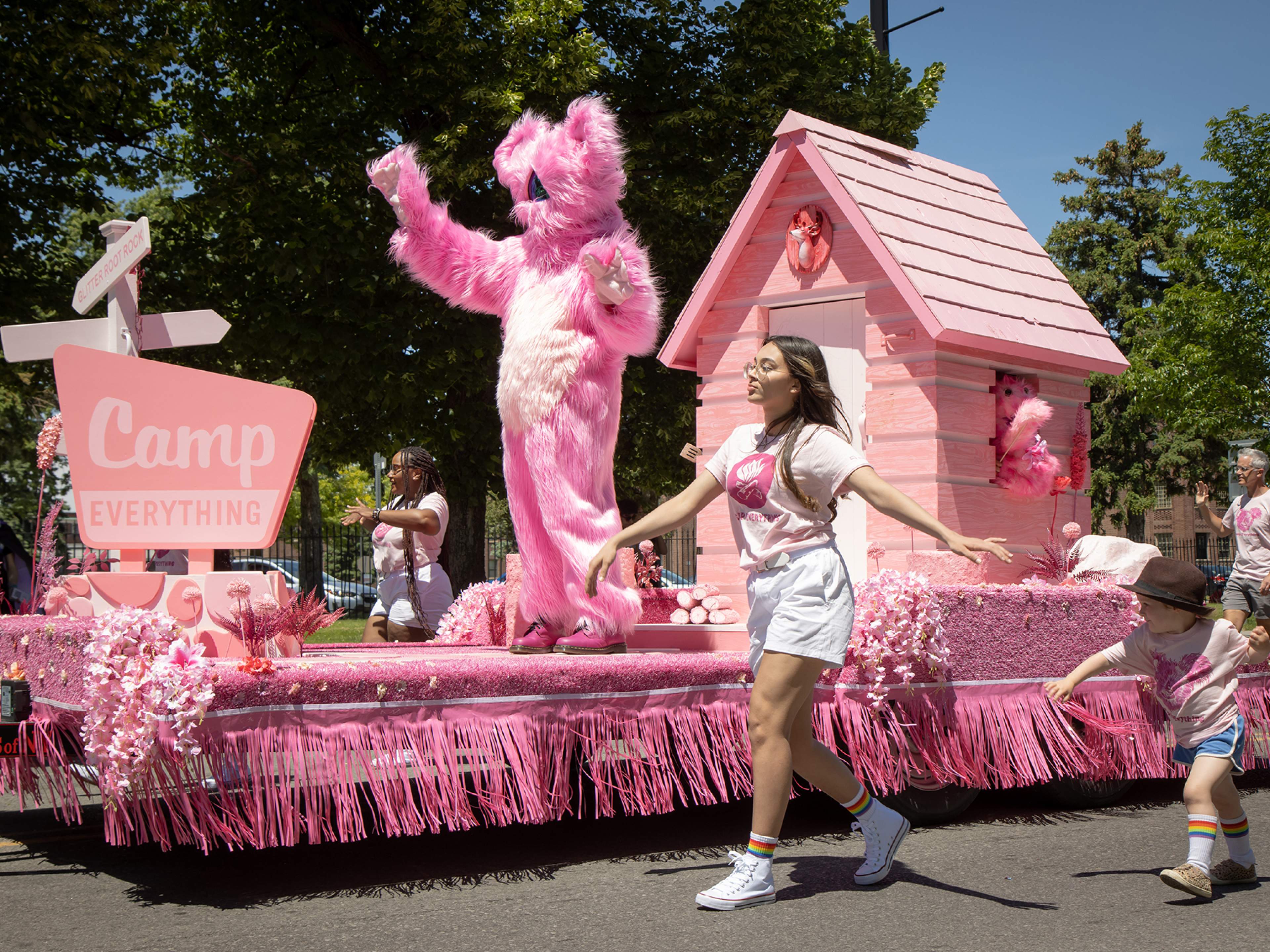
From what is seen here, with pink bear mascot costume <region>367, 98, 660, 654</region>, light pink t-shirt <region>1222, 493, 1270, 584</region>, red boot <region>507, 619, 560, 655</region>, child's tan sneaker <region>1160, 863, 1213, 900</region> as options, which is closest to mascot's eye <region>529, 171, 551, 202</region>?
pink bear mascot costume <region>367, 98, 660, 654</region>

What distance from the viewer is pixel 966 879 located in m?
3.99

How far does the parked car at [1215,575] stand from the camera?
22.5m

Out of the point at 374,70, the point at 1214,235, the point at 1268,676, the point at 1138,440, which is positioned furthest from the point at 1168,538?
the point at 1268,676

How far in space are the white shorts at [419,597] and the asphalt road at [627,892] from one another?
2049 millimetres

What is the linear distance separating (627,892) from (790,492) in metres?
1.37

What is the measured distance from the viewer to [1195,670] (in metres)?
3.99

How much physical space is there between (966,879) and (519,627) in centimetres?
239

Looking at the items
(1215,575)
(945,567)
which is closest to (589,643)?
(945,567)

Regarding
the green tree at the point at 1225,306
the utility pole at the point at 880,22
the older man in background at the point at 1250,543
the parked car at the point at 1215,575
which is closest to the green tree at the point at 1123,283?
the parked car at the point at 1215,575

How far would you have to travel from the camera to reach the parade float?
12.1ft

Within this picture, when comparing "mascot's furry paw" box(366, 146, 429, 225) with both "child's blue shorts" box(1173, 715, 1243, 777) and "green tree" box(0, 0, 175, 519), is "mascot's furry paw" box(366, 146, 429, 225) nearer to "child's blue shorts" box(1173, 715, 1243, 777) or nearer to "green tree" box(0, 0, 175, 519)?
"child's blue shorts" box(1173, 715, 1243, 777)

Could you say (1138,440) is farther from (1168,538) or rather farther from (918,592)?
(918,592)

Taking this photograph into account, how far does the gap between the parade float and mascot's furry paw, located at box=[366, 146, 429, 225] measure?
108cm

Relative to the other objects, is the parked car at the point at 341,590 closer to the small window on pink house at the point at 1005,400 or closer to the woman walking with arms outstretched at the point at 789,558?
the small window on pink house at the point at 1005,400
